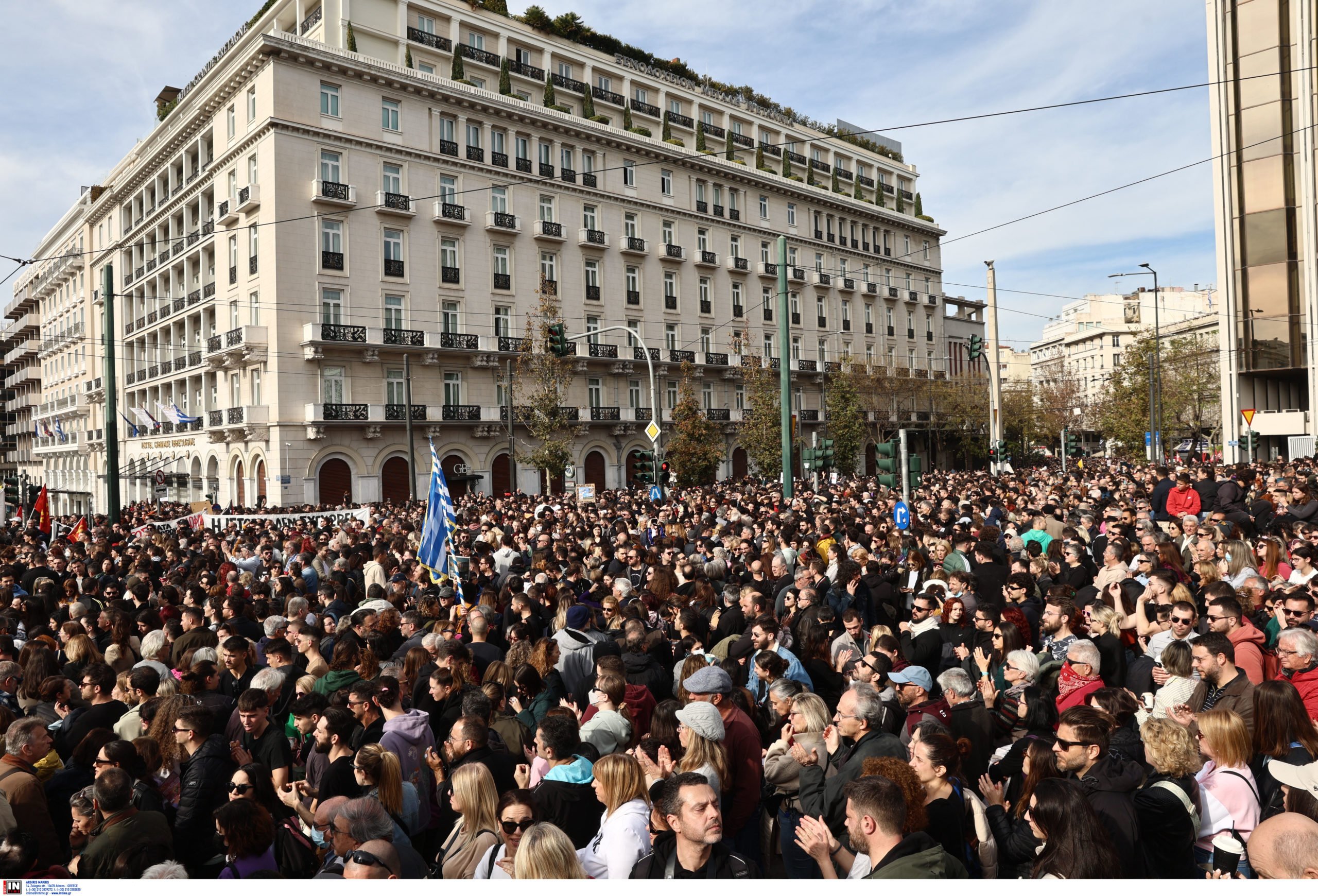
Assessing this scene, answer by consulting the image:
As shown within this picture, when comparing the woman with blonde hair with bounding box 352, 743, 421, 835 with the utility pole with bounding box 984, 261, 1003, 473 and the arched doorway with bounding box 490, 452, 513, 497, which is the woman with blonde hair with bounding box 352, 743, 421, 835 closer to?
the utility pole with bounding box 984, 261, 1003, 473

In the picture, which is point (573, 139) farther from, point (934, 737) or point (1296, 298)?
point (934, 737)

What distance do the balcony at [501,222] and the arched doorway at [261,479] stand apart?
15206mm

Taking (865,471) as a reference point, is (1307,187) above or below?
above

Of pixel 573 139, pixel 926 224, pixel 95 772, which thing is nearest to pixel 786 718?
pixel 95 772

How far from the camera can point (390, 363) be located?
39750mm

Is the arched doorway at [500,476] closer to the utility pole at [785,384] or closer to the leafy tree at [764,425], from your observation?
the leafy tree at [764,425]

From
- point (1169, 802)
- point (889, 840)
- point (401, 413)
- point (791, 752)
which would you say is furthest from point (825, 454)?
point (401, 413)

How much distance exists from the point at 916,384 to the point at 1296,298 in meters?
25.4

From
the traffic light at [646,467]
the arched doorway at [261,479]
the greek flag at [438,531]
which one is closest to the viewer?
the greek flag at [438,531]

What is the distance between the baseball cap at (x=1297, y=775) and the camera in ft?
13.0

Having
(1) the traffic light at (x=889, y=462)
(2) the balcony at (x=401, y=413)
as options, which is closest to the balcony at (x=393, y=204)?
(2) the balcony at (x=401, y=413)

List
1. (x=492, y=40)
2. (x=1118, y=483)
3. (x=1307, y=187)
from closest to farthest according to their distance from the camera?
(x=1118, y=483)
(x=1307, y=187)
(x=492, y=40)

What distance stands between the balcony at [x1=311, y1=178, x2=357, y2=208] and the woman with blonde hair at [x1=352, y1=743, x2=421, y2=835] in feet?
120

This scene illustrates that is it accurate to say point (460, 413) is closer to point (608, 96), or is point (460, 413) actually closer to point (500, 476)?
point (500, 476)
